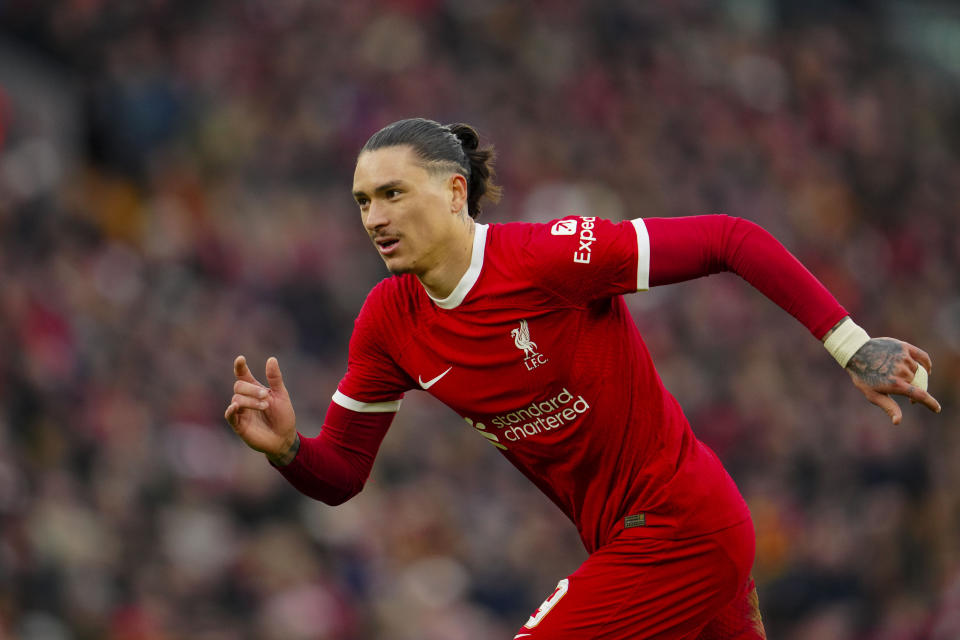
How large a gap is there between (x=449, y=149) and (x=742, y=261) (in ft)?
3.61

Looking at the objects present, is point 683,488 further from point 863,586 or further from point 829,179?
point 829,179

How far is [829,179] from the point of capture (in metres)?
16.6

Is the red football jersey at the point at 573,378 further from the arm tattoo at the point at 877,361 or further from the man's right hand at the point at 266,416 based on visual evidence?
the arm tattoo at the point at 877,361

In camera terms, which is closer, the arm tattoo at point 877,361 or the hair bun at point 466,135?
the arm tattoo at point 877,361

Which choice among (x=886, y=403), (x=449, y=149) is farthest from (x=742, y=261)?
(x=449, y=149)

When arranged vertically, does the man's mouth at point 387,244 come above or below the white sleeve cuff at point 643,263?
above

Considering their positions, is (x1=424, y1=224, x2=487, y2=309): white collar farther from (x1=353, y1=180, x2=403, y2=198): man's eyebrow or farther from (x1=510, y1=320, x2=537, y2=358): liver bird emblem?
(x1=353, y1=180, x2=403, y2=198): man's eyebrow

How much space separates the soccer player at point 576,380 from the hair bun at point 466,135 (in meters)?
0.07

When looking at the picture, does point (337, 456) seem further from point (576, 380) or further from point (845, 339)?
point (845, 339)

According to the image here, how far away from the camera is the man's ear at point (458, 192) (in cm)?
484

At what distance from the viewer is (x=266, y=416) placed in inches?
194

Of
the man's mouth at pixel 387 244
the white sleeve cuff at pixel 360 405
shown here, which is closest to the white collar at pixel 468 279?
the man's mouth at pixel 387 244

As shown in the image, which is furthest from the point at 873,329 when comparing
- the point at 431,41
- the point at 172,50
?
the point at 172,50

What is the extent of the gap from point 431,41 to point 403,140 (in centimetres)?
1072
